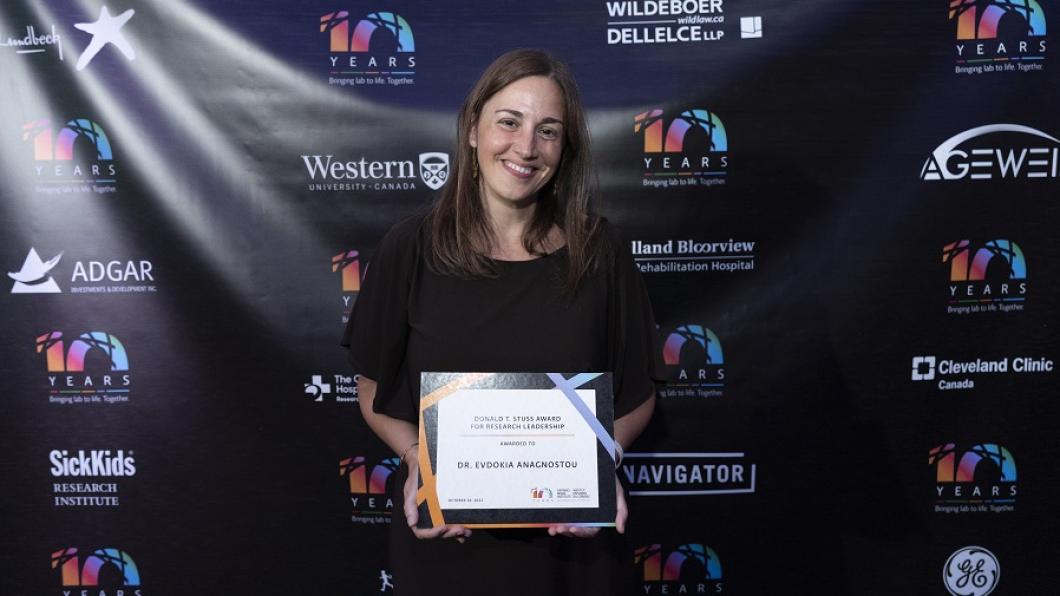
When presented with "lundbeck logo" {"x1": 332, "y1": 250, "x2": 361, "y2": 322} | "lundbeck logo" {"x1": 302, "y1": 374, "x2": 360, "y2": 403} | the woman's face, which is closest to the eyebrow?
the woman's face

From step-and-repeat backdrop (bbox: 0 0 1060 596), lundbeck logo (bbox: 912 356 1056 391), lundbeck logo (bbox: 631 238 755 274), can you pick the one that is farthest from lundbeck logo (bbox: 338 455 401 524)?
lundbeck logo (bbox: 912 356 1056 391)

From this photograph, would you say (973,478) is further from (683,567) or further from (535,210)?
(535,210)

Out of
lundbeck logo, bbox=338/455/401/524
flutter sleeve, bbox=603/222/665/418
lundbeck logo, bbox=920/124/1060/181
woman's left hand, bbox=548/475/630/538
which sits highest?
lundbeck logo, bbox=920/124/1060/181

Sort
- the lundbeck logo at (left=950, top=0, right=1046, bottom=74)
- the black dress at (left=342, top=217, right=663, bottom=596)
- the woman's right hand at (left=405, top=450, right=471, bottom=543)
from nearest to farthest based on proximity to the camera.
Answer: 1. the woman's right hand at (left=405, top=450, right=471, bottom=543)
2. the black dress at (left=342, top=217, right=663, bottom=596)
3. the lundbeck logo at (left=950, top=0, right=1046, bottom=74)

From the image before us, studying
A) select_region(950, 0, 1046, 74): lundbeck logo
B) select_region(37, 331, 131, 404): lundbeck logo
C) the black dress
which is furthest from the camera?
select_region(37, 331, 131, 404): lundbeck logo

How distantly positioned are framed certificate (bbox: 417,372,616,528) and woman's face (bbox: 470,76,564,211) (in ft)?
1.29

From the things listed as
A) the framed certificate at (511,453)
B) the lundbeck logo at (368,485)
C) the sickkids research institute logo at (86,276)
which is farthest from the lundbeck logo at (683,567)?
the sickkids research institute logo at (86,276)

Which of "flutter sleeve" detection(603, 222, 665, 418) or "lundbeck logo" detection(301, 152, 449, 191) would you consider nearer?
"flutter sleeve" detection(603, 222, 665, 418)

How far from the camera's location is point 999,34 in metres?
2.61

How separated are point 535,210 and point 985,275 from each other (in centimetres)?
185

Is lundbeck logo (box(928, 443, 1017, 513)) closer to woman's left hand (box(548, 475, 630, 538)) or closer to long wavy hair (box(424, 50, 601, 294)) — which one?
woman's left hand (box(548, 475, 630, 538))

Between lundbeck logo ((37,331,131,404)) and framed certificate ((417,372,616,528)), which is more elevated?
lundbeck logo ((37,331,131,404))

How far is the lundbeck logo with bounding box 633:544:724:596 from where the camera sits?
2.79m

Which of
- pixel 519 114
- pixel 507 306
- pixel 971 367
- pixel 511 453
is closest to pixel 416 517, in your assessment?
pixel 511 453
